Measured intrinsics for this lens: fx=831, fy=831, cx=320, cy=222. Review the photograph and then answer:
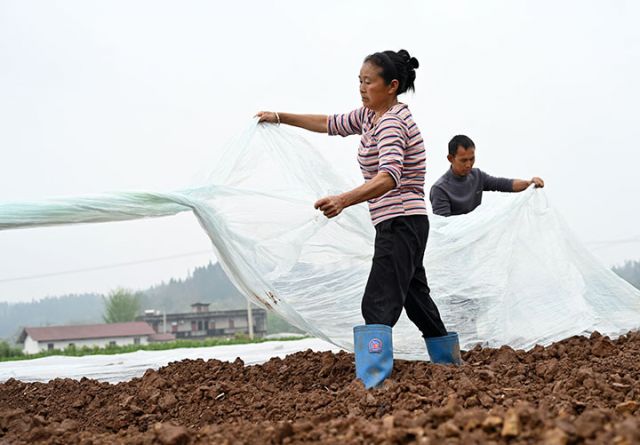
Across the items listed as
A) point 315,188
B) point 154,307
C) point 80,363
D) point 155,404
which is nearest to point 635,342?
point 315,188

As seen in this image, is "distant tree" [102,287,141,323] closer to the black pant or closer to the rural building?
the rural building

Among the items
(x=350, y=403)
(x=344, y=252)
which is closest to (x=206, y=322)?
(x=344, y=252)

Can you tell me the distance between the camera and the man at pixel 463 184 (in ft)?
15.1

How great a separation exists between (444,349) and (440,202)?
1364 millimetres

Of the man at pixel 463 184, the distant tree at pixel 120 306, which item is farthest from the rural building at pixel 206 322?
the man at pixel 463 184

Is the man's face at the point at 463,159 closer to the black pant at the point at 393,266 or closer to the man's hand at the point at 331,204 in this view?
the black pant at the point at 393,266

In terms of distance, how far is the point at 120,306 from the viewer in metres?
43.3

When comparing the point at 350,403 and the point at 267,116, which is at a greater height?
the point at 267,116

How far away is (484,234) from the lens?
4.27m

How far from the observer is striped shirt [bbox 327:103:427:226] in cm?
308

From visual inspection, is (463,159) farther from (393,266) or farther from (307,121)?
(393,266)

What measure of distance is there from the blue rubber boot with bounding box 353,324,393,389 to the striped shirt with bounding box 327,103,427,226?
44cm

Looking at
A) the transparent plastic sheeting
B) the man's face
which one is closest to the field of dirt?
the transparent plastic sheeting

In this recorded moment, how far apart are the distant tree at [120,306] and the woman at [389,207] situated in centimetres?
3918
